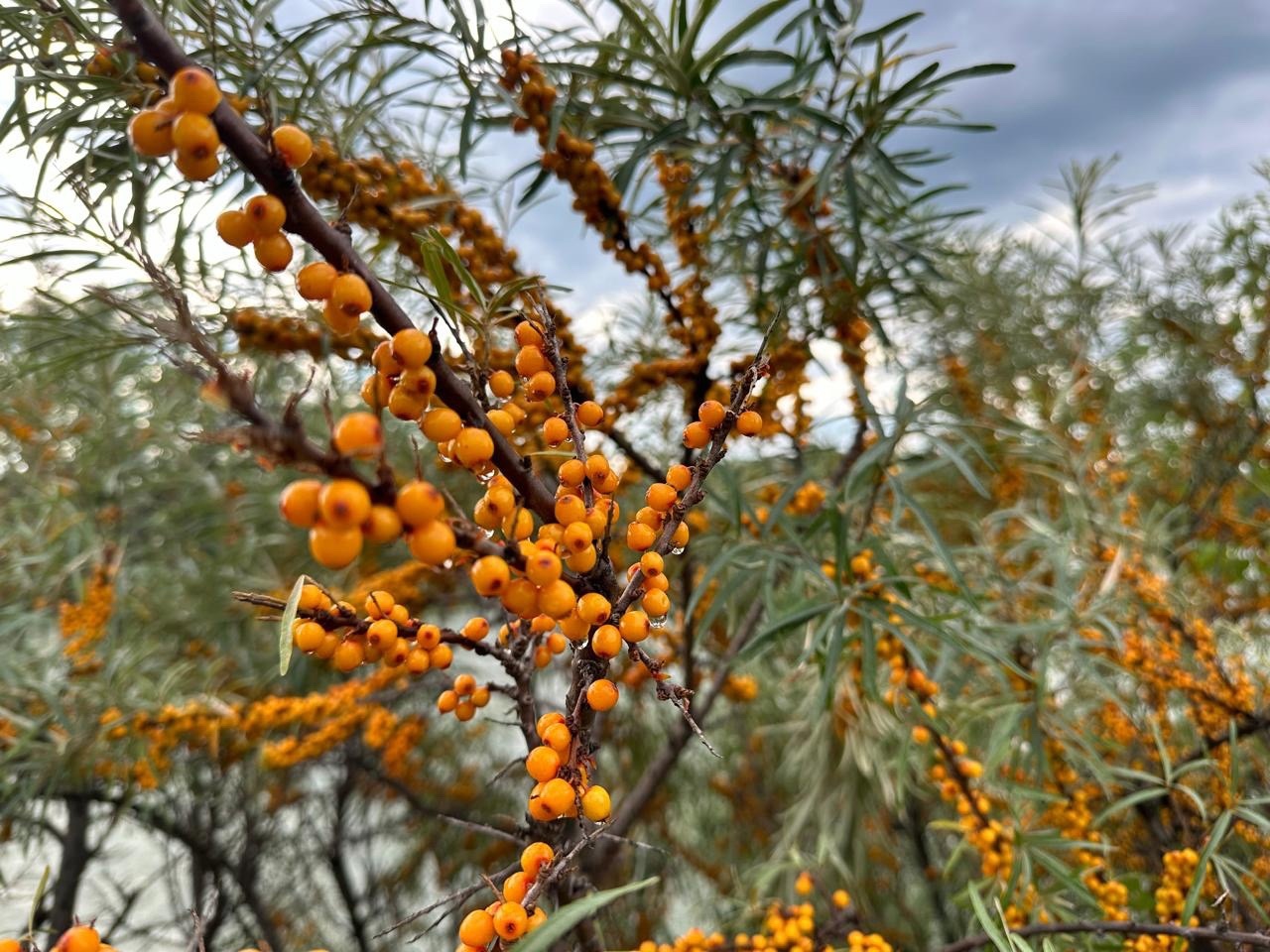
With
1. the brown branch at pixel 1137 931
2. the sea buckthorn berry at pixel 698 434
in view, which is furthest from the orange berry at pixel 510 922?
the brown branch at pixel 1137 931

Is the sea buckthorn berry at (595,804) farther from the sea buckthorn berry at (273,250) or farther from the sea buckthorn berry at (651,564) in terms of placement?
the sea buckthorn berry at (273,250)

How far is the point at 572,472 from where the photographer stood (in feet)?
0.97

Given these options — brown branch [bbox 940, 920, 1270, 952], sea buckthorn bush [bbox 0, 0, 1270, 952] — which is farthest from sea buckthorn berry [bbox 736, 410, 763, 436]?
brown branch [bbox 940, 920, 1270, 952]

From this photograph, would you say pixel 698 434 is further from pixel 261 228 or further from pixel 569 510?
pixel 261 228

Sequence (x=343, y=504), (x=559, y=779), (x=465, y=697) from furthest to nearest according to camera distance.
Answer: (x=465, y=697) < (x=559, y=779) < (x=343, y=504)

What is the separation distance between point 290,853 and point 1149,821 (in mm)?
1927

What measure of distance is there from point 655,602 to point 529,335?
14cm

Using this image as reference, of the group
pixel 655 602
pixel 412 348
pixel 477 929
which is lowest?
pixel 477 929

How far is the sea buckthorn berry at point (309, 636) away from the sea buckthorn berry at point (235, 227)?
150mm

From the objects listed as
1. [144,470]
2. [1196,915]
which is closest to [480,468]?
[1196,915]

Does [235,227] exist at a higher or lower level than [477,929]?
higher

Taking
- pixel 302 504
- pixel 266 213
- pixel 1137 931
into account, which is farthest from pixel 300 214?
pixel 1137 931

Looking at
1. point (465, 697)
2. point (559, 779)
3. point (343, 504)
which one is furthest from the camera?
point (465, 697)

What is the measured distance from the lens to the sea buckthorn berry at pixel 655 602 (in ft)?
0.98
